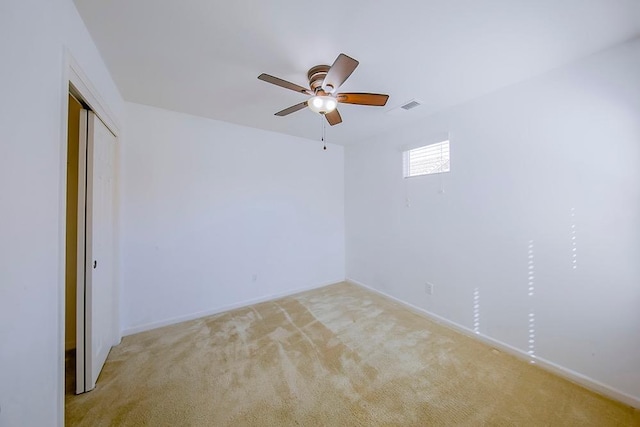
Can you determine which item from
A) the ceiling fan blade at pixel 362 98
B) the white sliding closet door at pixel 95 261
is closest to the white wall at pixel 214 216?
the white sliding closet door at pixel 95 261

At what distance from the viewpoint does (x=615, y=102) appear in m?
1.68

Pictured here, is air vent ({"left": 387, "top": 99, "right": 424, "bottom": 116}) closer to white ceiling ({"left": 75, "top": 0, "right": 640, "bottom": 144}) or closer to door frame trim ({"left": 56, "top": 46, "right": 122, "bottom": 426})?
white ceiling ({"left": 75, "top": 0, "right": 640, "bottom": 144})

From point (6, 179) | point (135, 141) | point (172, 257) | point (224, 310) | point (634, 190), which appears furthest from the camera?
point (224, 310)

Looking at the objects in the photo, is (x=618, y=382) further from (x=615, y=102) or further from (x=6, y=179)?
(x=6, y=179)

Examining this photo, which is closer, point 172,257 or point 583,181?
point 583,181

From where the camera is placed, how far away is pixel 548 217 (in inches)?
79.0

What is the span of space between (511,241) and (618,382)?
1156mm

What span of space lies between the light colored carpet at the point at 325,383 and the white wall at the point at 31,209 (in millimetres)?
762

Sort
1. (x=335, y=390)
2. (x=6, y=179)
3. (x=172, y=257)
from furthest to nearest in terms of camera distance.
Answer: (x=172, y=257) → (x=335, y=390) → (x=6, y=179)

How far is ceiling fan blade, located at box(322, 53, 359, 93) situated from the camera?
54.8 inches

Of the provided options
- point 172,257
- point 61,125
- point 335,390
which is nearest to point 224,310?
point 172,257

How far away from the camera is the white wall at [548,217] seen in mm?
1668

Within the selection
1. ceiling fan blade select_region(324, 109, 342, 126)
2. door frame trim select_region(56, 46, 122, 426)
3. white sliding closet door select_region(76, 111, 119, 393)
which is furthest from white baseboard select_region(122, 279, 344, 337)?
ceiling fan blade select_region(324, 109, 342, 126)

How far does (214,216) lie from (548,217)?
11.6 ft
